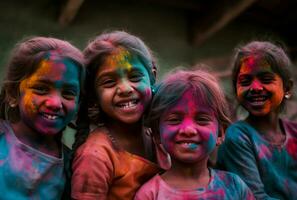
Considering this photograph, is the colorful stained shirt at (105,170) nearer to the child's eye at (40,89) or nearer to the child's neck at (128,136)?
the child's neck at (128,136)

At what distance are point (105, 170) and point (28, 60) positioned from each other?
0.53 meters

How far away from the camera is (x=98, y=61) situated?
2.04m

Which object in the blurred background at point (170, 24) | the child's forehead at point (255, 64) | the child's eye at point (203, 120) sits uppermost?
the blurred background at point (170, 24)

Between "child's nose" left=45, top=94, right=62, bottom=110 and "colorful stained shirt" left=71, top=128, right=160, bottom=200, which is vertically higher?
"child's nose" left=45, top=94, right=62, bottom=110

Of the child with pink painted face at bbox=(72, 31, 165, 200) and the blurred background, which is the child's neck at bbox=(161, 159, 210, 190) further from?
the blurred background

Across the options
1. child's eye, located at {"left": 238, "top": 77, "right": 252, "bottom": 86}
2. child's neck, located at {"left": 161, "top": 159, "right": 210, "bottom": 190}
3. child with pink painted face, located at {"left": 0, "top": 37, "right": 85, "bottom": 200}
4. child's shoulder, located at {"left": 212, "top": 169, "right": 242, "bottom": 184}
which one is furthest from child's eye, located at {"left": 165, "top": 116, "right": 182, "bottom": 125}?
child's eye, located at {"left": 238, "top": 77, "right": 252, "bottom": 86}

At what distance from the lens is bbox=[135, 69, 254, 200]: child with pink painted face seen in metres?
1.83

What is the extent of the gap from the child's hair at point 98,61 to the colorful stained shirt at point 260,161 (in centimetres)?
53

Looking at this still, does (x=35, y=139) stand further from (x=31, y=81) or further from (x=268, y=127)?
(x=268, y=127)

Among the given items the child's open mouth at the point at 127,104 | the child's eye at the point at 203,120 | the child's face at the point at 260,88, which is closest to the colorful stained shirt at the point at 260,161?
the child's face at the point at 260,88

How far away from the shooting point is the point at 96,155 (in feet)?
6.07

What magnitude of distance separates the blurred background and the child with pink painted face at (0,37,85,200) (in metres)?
2.26

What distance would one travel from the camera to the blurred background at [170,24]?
4.52m

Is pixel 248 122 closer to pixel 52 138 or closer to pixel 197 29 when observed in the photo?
pixel 52 138
